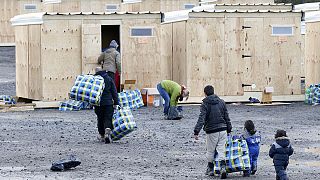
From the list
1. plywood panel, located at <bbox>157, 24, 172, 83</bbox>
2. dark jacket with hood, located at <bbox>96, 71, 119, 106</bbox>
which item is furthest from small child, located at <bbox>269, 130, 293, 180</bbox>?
plywood panel, located at <bbox>157, 24, 172, 83</bbox>

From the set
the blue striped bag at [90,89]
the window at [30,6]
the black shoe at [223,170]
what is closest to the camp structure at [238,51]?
the blue striped bag at [90,89]

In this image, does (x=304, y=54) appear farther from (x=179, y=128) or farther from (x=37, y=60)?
(x=179, y=128)

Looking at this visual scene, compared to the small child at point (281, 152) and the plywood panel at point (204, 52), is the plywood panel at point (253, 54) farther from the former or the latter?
the small child at point (281, 152)

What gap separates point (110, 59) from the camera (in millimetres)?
24453

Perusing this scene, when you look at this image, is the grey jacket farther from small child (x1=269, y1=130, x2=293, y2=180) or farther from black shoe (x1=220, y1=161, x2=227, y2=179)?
small child (x1=269, y1=130, x2=293, y2=180)

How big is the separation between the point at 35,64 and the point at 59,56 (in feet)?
3.07

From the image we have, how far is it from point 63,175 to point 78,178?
41cm

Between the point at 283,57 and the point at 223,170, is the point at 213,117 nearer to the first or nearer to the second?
the point at 223,170

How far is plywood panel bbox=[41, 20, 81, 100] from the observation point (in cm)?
2877

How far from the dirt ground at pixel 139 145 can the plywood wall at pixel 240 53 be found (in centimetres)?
156

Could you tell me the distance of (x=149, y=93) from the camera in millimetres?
29266

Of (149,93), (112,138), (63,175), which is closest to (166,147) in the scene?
(112,138)

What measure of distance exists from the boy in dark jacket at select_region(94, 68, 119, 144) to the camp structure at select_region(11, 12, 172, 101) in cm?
966

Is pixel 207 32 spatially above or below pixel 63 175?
above
